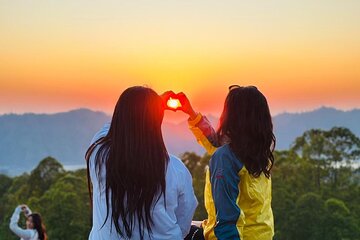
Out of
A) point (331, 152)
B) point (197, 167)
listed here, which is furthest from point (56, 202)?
point (331, 152)

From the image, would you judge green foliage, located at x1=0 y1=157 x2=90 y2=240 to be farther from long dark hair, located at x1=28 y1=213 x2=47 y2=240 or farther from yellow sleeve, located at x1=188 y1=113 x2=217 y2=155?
yellow sleeve, located at x1=188 y1=113 x2=217 y2=155

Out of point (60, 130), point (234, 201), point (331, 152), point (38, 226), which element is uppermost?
point (60, 130)

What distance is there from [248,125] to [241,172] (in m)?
0.21

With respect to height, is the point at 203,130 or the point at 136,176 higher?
the point at 203,130

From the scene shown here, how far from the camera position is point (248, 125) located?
105 inches

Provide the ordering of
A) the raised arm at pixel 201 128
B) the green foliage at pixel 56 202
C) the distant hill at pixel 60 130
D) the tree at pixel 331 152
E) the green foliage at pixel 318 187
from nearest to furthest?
1. the raised arm at pixel 201 128
2. the green foliage at pixel 318 187
3. the green foliage at pixel 56 202
4. the tree at pixel 331 152
5. the distant hill at pixel 60 130

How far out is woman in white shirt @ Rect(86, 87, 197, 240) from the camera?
101 inches

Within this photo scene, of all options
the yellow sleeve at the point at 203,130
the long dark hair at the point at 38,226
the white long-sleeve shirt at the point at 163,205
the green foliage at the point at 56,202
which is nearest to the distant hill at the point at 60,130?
the green foliage at the point at 56,202

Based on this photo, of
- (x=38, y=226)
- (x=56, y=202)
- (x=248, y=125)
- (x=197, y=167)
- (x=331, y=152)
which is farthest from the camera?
(x=197, y=167)

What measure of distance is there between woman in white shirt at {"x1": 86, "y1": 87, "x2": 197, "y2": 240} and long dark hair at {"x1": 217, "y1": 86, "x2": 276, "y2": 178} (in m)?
0.27

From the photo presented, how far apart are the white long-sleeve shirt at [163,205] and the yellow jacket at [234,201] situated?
0.12 metres

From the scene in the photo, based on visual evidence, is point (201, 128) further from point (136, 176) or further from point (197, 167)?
point (197, 167)

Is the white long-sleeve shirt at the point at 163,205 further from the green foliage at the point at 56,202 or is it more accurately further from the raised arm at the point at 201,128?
the green foliage at the point at 56,202

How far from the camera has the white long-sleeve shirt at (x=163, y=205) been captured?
2.63 meters
